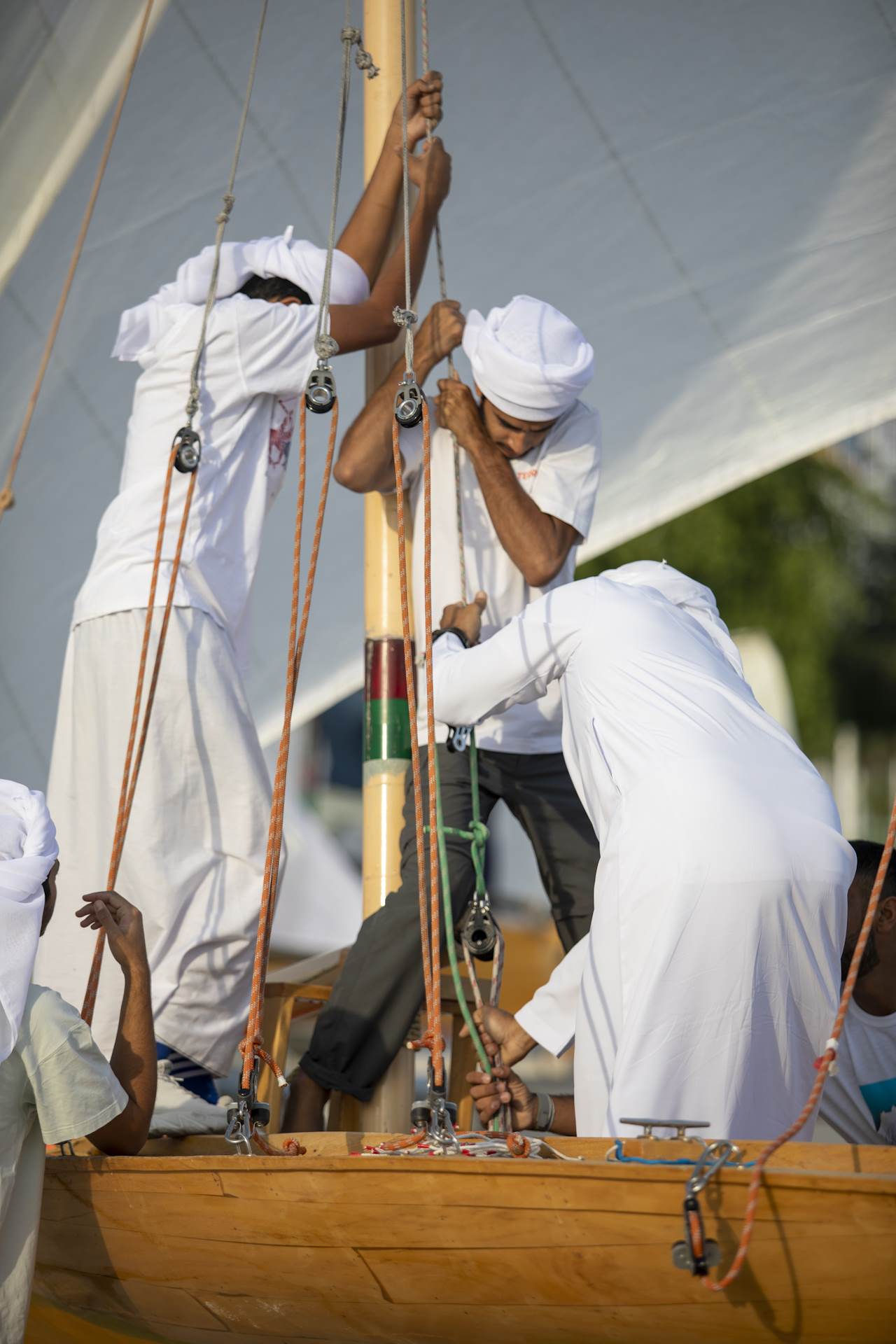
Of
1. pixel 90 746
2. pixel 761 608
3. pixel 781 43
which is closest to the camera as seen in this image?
pixel 90 746

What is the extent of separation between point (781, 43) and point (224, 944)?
10.8 ft

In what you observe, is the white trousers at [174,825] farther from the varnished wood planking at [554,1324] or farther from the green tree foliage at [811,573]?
the green tree foliage at [811,573]

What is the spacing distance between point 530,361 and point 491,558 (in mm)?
450

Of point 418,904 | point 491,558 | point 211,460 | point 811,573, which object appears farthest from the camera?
point 811,573

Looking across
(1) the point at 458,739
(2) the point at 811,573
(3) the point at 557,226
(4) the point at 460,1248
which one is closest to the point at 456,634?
(1) the point at 458,739

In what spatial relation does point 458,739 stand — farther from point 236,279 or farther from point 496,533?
point 236,279

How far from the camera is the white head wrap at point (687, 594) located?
283 cm

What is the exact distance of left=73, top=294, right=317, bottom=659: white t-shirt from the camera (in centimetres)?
330

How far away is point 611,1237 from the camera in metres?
1.87

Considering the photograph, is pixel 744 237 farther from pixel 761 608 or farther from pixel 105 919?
pixel 761 608

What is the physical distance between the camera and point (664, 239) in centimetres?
500

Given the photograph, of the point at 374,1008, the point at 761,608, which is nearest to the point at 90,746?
the point at 374,1008

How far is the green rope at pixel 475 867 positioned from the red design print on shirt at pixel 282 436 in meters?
0.74

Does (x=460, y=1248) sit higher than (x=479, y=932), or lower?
lower
